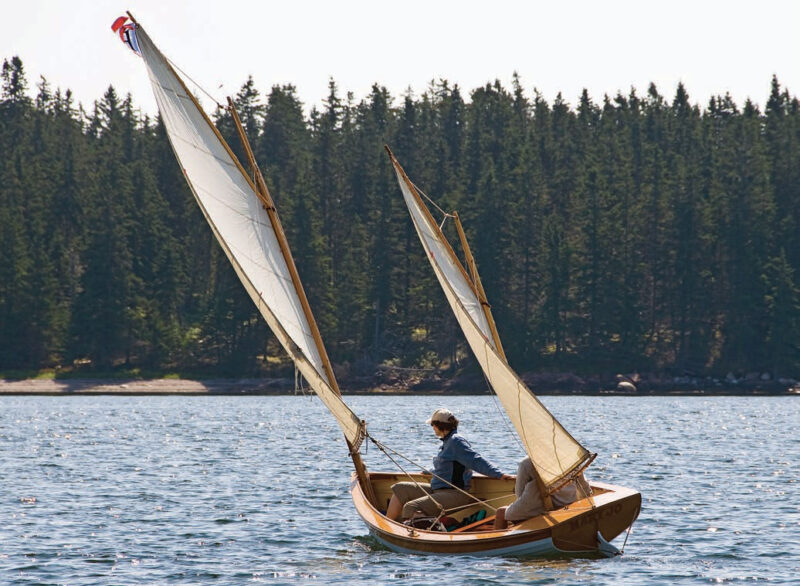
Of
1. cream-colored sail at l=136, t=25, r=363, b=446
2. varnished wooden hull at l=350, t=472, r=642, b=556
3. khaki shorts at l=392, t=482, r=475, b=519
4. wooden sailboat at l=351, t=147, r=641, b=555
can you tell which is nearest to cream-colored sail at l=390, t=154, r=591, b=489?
wooden sailboat at l=351, t=147, r=641, b=555

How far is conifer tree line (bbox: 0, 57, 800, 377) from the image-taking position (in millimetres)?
115062

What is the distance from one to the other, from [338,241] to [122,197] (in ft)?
87.5

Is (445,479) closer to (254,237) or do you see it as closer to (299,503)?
(254,237)

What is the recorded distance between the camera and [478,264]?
4786 inches

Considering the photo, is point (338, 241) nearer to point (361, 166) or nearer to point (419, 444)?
point (361, 166)

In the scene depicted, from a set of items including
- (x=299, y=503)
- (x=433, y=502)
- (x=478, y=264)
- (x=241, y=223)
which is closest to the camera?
(x=433, y=502)

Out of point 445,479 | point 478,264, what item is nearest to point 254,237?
point 445,479

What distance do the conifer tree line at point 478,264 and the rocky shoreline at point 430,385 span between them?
9.06 ft

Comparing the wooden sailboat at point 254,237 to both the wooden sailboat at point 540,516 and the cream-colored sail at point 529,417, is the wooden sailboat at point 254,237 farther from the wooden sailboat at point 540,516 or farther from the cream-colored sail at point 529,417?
the cream-colored sail at point 529,417

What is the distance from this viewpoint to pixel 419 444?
157 ft

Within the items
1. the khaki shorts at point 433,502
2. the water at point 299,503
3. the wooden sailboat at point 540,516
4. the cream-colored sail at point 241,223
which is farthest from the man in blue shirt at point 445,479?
the cream-colored sail at point 241,223

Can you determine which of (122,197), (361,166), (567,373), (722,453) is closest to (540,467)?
(722,453)

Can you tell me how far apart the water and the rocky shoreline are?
4110cm

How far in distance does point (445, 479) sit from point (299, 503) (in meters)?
9.13
